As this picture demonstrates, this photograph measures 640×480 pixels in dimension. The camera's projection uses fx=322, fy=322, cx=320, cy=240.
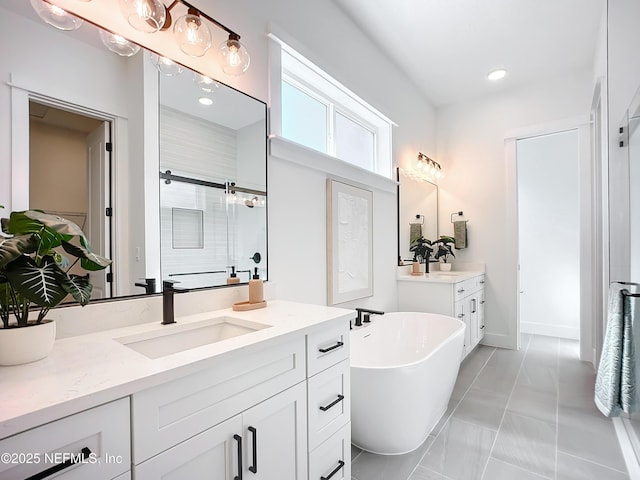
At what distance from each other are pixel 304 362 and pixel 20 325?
2.62ft

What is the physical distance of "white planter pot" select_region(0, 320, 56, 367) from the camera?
2.46ft

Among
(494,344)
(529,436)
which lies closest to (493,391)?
(529,436)

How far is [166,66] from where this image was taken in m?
1.37

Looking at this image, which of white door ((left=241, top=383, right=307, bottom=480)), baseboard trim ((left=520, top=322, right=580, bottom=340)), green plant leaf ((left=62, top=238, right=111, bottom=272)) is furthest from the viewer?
baseboard trim ((left=520, top=322, right=580, bottom=340))

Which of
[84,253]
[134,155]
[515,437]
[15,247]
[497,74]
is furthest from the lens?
[497,74]

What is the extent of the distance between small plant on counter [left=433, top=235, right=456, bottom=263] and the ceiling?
1.75m

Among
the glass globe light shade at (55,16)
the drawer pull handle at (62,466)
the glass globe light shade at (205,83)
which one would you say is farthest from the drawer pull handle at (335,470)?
the glass globe light shade at (55,16)

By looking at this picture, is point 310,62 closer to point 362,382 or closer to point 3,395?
point 362,382

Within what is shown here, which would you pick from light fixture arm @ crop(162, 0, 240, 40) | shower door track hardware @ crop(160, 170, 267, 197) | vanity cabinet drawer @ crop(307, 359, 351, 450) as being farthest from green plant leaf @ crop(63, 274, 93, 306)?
light fixture arm @ crop(162, 0, 240, 40)

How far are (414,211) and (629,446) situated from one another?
2397 millimetres

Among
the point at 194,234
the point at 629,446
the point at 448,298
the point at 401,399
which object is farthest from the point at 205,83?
the point at 629,446

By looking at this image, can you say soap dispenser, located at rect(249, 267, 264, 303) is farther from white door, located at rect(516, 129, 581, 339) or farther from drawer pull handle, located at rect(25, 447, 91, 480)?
white door, located at rect(516, 129, 581, 339)

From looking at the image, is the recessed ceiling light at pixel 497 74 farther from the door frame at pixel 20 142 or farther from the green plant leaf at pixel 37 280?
the green plant leaf at pixel 37 280

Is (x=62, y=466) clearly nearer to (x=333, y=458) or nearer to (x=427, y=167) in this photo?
(x=333, y=458)
